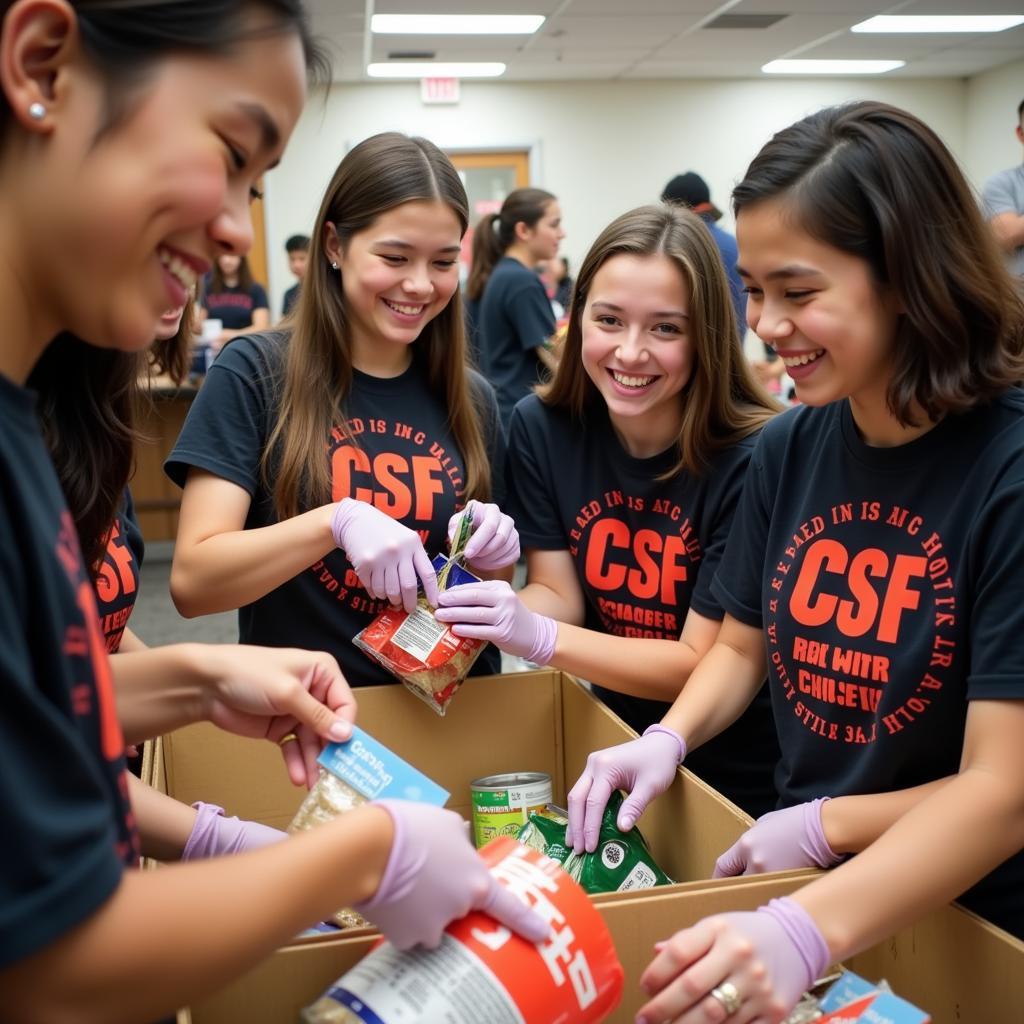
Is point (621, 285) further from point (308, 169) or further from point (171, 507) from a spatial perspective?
point (308, 169)

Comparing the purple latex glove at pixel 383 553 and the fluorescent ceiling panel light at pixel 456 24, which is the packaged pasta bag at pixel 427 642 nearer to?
the purple latex glove at pixel 383 553

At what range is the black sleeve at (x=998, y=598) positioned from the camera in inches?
39.0

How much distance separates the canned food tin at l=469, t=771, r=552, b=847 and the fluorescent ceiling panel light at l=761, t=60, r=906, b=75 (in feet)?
29.2

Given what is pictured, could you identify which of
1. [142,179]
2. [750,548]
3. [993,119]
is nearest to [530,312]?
[750,548]

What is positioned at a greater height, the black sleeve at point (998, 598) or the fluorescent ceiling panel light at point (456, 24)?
the fluorescent ceiling panel light at point (456, 24)

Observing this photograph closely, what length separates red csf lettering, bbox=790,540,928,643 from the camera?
1.14 meters

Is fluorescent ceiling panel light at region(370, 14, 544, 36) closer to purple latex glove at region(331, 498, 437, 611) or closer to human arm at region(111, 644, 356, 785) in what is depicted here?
purple latex glove at region(331, 498, 437, 611)

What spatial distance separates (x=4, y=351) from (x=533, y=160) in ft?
31.0

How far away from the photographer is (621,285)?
1.65 m

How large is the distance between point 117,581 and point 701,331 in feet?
3.01

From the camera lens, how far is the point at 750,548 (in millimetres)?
1401

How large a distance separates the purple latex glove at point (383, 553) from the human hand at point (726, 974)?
737 mm

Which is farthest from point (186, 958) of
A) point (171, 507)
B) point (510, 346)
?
point (171, 507)

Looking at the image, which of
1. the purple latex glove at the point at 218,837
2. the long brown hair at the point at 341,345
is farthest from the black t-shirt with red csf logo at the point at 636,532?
the purple latex glove at the point at 218,837
